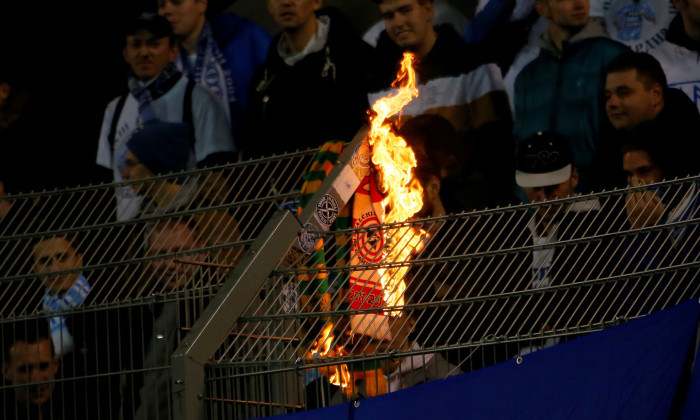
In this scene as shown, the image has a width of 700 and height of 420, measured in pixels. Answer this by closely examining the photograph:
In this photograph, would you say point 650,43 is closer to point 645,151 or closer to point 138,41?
point 645,151

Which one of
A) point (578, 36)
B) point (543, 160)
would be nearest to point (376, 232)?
point (543, 160)

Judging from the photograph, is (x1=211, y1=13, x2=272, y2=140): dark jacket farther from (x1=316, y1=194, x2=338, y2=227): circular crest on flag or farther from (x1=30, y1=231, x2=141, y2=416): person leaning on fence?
(x1=316, y1=194, x2=338, y2=227): circular crest on flag

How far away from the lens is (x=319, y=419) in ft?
8.76

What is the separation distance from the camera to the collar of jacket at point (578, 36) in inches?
164

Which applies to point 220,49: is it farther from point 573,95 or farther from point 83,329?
point 83,329

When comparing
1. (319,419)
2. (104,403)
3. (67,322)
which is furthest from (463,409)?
(67,322)

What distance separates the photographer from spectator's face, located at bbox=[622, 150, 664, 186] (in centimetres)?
401

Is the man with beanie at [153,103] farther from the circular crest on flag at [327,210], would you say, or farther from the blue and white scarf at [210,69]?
the circular crest on flag at [327,210]

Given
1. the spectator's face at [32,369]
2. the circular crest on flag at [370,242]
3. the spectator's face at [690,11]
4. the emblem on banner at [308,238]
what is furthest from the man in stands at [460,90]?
the spectator's face at [32,369]

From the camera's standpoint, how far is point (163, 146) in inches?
206

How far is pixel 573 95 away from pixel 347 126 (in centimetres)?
102

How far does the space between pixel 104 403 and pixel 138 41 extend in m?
2.32

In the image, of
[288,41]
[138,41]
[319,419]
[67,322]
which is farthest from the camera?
[138,41]

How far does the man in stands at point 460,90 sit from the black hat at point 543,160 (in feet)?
0.34
